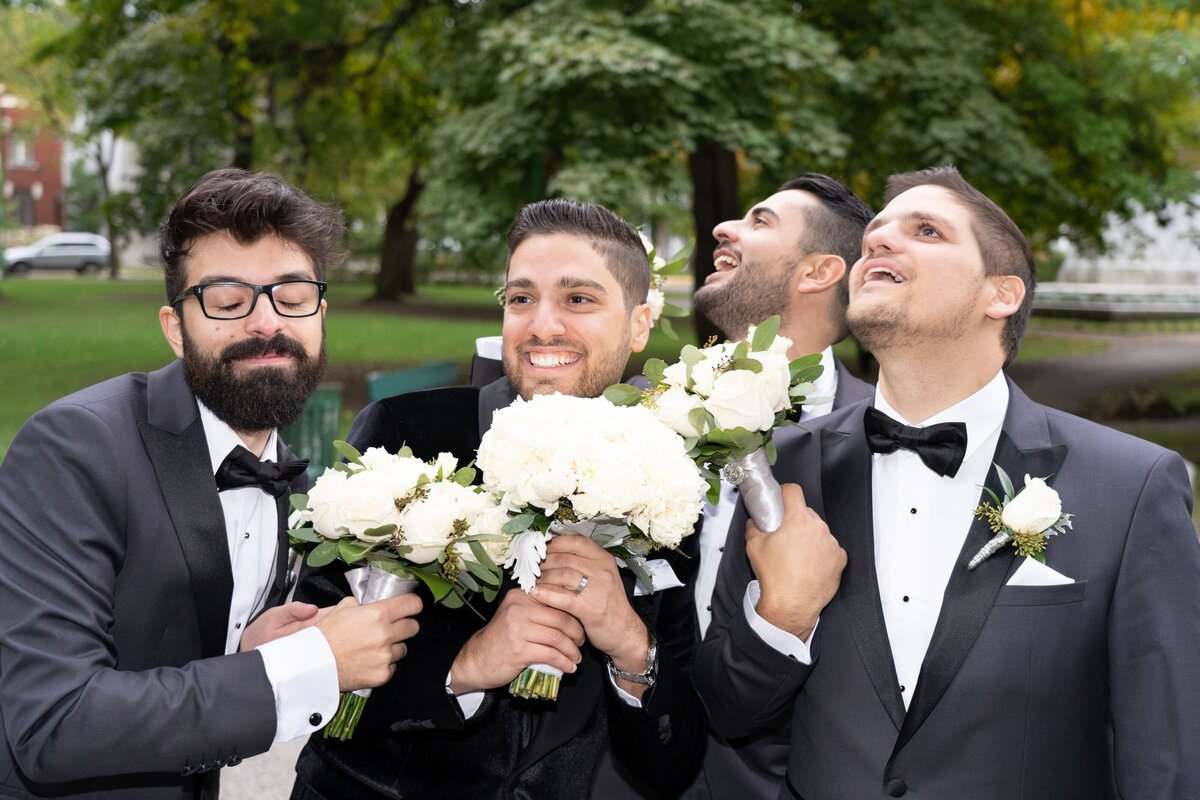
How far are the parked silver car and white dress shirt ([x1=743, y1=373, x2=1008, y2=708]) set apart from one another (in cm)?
5705

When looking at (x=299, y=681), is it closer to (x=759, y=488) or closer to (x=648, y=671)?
(x=648, y=671)

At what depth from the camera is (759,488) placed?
282cm

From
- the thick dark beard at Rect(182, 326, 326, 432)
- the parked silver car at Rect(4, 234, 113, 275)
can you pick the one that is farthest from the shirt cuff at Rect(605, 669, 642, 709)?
the parked silver car at Rect(4, 234, 113, 275)

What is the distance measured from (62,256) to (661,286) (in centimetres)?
5692

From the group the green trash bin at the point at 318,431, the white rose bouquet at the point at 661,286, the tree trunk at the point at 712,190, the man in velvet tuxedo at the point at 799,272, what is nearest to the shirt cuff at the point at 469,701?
the white rose bouquet at the point at 661,286

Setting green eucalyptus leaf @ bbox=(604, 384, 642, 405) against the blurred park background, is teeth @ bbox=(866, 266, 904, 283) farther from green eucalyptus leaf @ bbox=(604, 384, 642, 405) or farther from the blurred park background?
the blurred park background

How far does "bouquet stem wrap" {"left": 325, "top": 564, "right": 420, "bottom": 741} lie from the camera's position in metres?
2.94

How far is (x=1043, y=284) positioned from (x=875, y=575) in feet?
138

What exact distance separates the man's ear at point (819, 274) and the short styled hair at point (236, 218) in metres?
2.10

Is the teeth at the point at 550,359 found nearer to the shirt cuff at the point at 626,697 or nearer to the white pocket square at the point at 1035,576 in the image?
the shirt cuff at the point at 626,697

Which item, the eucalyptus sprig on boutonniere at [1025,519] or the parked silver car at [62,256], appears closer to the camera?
the eucalyptus sprig on boutonniere at [1025,519]

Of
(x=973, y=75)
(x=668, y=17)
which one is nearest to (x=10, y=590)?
(x=668, y=17)

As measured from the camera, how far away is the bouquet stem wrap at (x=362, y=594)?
294 cm

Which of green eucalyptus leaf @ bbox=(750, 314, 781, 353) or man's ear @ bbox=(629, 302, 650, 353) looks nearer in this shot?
green eucalyptus leaf @ bbox=(750, 314, 781, 353)
